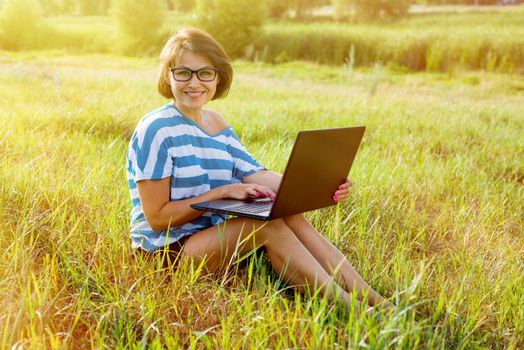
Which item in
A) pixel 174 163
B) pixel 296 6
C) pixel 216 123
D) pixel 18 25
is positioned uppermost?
pixel 296 6

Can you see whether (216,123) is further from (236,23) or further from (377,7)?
Result: (377,7)

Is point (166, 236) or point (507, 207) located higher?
point (166, 236)

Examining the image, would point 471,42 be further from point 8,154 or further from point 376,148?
point 8,154

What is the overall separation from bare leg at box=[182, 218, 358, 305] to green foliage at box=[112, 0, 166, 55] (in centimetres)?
2088

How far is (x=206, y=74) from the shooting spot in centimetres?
247

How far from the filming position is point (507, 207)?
383 centimetres

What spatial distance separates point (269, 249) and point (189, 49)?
33.1 inches

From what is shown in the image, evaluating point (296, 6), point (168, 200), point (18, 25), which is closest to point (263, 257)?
point (168, 200)

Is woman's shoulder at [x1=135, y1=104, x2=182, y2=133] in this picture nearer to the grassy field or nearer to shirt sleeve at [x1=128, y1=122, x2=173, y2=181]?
shirt sleeve at [x1=128, y1=122, x2=173, y2=181]

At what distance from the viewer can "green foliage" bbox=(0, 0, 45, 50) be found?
933 inches

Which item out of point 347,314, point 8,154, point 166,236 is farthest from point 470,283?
point 8,154

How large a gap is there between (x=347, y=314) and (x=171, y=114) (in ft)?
3.33

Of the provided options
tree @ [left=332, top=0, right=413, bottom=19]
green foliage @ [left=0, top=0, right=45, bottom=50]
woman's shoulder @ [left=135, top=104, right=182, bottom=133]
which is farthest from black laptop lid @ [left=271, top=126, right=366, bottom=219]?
green foliage @ [left=0, top=0, right=45, bottom=50]

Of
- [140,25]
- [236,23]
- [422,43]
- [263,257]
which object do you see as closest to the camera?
[263,257]
